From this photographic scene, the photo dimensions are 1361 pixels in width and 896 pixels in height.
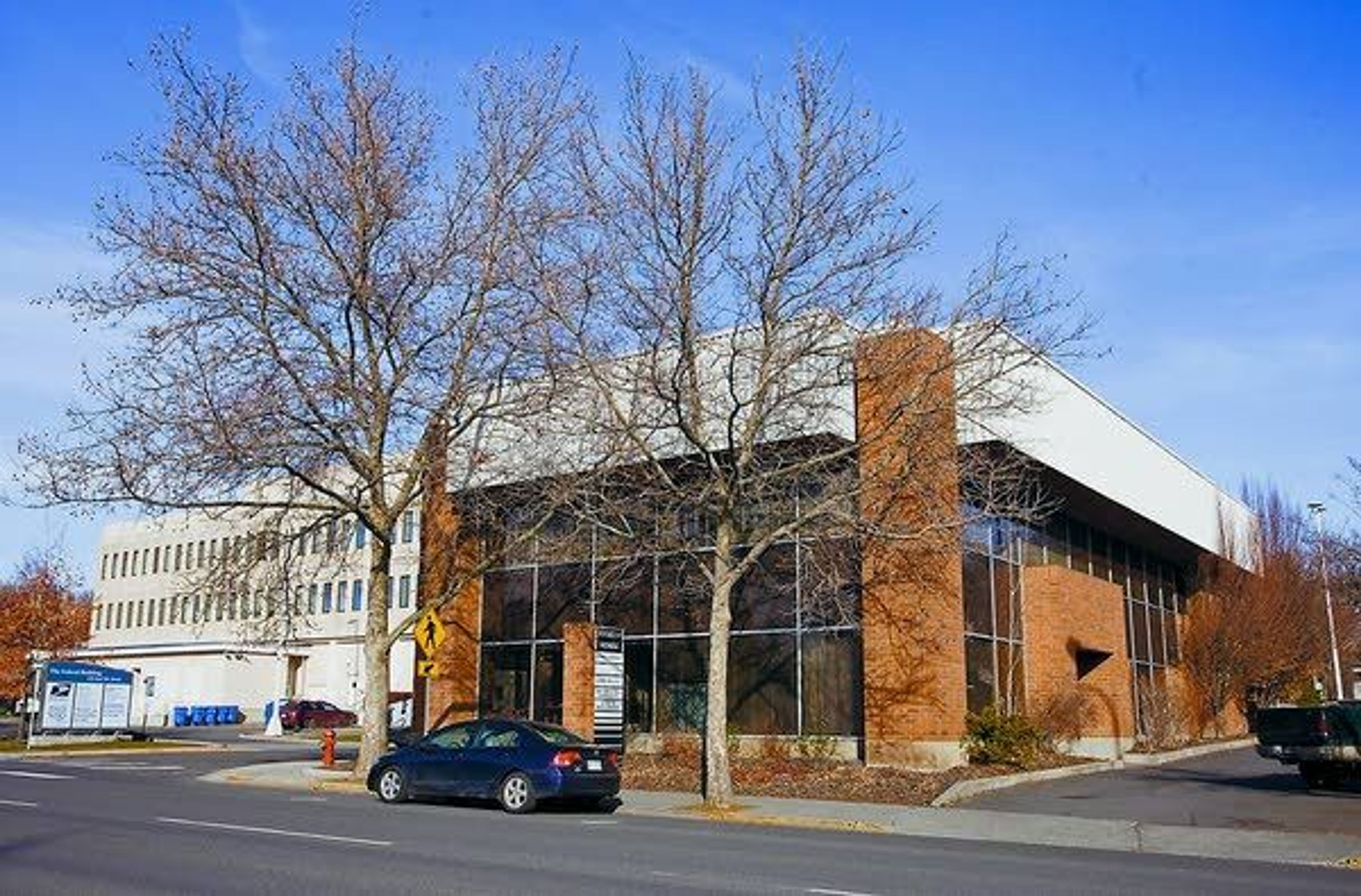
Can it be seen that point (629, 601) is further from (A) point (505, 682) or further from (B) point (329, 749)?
(B) point (329, 749)

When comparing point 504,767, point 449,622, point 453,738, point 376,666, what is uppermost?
point 449,622

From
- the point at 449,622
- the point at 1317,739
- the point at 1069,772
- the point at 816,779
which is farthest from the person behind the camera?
the point at 449,622

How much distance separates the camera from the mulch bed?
2216 cm

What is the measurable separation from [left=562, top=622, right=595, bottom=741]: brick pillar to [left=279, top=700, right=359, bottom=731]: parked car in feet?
107

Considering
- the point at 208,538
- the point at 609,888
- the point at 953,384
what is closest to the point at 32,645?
the point at 208,538

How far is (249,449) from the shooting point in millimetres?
23594

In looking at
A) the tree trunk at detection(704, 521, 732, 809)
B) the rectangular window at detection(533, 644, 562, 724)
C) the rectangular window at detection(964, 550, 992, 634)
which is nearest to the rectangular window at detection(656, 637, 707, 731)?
the rectangular window at detection(533, 644, 562, 724)

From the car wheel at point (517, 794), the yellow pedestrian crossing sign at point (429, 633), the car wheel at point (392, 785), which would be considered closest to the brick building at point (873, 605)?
the yellow pedestrian crossing sign at point (429, 633)

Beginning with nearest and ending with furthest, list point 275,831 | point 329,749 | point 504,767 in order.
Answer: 1. point 275,831
2. point 504,767
3. point 329,749

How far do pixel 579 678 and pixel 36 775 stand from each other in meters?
10.8

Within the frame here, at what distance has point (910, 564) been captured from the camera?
83.8 ft

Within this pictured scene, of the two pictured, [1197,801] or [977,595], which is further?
[977,595]

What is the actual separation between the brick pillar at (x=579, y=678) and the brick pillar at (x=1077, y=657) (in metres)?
A: 9.85

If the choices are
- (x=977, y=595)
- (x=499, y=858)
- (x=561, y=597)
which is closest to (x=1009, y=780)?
(x=977, y=595)
